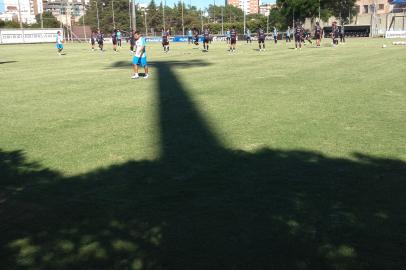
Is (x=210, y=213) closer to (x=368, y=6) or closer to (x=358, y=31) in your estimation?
(x=358, y=31)

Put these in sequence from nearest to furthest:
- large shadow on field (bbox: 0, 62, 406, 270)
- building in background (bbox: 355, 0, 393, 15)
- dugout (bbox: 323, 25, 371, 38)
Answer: large shadow on field (bbox: 0, 62, 406, 270) → dugout (bbox: 323, 25, 371, 38) → building in background (bbox: 355, 0, 393, 15)

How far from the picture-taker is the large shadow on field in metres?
3.38

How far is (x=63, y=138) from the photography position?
23.7 feet

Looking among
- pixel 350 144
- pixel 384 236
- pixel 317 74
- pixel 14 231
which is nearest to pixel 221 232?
pixel 384 236

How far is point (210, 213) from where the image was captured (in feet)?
13.6

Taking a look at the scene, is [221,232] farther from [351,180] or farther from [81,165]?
[81,165]

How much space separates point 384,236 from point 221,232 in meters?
1.35

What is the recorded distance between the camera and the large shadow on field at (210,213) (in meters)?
3.38

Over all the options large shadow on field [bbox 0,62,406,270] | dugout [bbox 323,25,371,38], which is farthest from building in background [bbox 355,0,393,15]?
large shadow on field [bbox 0,62,406,270]

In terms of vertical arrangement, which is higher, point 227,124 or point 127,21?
point 127,21

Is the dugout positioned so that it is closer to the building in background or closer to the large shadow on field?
the building in background

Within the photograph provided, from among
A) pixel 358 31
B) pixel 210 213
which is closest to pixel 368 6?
pixel 358 31

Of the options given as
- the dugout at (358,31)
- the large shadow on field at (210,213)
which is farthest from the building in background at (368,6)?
the large shadow on field at (210,213)

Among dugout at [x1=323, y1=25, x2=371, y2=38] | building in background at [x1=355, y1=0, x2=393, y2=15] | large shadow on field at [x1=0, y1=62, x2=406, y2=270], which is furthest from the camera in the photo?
building in background at [x1=355, y1=0, x2=393, y2=15]
